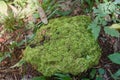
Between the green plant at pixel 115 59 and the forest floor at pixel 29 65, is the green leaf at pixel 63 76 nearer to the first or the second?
the forest floor at pixel 29 65

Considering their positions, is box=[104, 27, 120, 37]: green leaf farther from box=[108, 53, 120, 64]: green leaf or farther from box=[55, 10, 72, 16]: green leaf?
box=[55, 10, 72, 16]: green leaf

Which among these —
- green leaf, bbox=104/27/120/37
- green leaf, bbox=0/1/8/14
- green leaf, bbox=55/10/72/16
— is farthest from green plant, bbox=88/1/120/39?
green leaf, bbox=0/1/8/14

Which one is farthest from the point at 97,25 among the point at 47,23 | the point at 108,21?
the point at 47,23

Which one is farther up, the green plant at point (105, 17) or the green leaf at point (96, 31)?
the green plant at point (105, 17)

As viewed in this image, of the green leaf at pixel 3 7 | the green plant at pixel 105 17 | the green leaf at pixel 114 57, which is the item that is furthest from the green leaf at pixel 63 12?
the green leaf at pixel 114 57

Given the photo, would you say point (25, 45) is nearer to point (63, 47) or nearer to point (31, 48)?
point (31, 48)

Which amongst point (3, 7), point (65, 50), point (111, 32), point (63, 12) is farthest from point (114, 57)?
point (3, 7)
